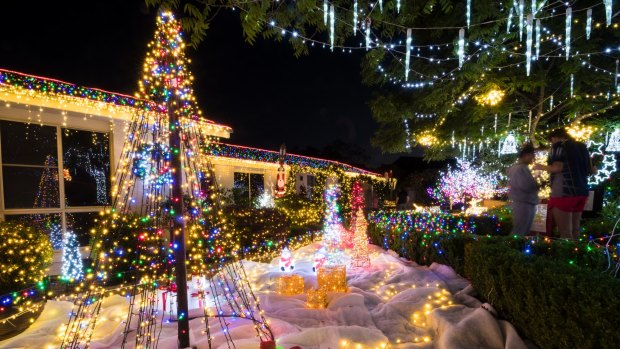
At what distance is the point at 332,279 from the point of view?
464 centimetres

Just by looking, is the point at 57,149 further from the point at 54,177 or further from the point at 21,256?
the point at 21,256

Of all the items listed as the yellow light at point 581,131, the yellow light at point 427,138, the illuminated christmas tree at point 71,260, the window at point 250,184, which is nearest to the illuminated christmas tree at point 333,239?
the illuminated christmas tree at point 71,260

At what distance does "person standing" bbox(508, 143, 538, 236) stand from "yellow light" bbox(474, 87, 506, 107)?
398cm

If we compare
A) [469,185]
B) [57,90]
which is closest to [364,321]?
[57,90]

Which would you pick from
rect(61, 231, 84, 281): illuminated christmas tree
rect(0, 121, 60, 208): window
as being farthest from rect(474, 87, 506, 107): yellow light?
rect(0, 121, 60, 208): window

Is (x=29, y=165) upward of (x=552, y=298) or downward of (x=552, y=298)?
upward

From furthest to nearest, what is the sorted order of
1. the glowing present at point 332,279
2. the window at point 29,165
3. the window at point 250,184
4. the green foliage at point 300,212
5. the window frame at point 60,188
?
the window at point 250,184 < the green foliage at point 300,212 < the window at point 29,165 < the window frame at point 60,188 < the glowing present at point 332,279

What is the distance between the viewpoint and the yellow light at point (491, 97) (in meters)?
8.32

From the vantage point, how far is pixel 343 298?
4199mm

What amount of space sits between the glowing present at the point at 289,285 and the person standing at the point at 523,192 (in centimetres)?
338

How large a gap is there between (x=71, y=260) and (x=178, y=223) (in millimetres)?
4785

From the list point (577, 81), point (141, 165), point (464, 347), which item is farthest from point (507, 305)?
point (577, 81)

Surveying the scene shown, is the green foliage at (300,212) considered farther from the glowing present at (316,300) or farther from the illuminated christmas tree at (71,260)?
the glowing present at (316,300)

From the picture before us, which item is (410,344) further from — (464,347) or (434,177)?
(434,177)
